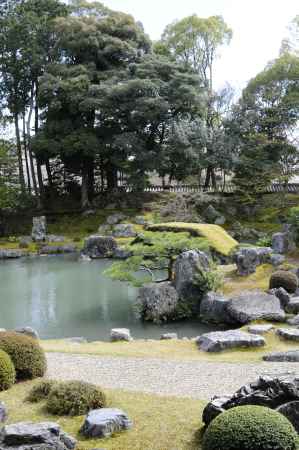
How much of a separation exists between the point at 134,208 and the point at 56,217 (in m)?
7.12

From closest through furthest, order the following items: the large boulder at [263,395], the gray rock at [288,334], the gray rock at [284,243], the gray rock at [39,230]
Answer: the large boulder at [263,395], the gray rock at [288,334], the gray rock at [284,243], the gray rock at [39,230]

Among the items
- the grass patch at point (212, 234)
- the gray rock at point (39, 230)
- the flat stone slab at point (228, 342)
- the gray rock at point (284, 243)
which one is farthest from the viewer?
the gray rock at point (39, 230)

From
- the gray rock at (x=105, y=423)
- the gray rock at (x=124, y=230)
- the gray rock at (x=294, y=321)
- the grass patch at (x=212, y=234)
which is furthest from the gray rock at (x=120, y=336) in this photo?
the gray rock at (x=124, y=230)

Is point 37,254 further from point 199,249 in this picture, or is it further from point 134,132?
point 199,249

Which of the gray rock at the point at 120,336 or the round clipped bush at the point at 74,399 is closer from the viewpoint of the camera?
the round clipped bush at the point at 74,399

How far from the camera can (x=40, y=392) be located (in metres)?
10.2

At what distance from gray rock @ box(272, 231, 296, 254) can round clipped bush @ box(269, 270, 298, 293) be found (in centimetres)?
538

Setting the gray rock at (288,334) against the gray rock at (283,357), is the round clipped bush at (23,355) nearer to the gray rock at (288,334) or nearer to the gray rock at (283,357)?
the gray rock at (283,357)

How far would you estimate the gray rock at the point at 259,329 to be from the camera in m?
15.9

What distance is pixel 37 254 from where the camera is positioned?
38250 mm

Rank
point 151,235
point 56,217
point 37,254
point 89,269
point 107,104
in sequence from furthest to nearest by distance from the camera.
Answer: point 56,217, point 107,104, point 37,254, point 89,269, point 151,235

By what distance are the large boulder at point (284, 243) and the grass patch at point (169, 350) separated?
10.9m

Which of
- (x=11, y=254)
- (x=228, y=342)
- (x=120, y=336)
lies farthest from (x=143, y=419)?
(x=11, y=254)

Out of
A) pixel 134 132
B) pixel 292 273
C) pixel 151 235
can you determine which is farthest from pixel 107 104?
pixel 292 273
